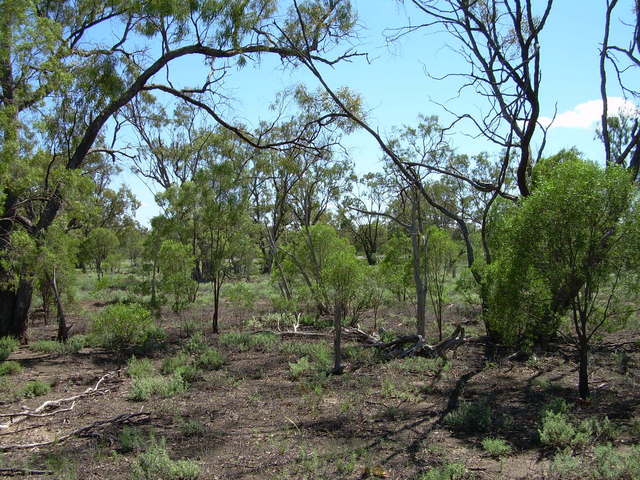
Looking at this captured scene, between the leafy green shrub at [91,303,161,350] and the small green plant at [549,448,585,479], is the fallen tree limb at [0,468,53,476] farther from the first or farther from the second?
the leafy green shrub at [91,303,161,350]

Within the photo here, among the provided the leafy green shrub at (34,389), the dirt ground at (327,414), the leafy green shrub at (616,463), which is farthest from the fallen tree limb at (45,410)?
the leafy green shrub at (616,463)

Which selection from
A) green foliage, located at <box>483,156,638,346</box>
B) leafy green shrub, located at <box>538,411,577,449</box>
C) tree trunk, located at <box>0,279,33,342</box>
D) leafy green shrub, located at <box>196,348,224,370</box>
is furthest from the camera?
tree trunk, located at <box>0,279,33,342</box>

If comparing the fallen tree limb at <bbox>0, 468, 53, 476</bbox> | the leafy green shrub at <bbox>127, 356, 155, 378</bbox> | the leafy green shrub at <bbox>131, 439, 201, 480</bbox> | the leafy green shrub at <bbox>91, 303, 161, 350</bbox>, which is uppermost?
the leafy green shrub at <bbox>91, 303, 161, 350</bbox>

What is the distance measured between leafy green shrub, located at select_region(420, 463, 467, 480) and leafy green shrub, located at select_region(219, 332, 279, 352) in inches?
279

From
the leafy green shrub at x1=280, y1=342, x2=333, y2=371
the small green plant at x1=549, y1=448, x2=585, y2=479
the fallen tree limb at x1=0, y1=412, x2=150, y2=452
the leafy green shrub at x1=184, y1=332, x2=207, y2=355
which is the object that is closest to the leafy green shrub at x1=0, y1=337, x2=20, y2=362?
the leafy green shrub at x1=184, y1=332, x2=207, y2=355

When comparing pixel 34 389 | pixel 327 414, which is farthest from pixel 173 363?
pixel 327 414

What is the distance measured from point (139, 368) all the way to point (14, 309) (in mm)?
4804

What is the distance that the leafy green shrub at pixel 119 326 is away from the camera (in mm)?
10359

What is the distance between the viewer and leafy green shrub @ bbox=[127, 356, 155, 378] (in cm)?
933

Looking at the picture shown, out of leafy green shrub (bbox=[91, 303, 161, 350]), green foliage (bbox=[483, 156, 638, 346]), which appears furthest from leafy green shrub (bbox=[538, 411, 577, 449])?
leafy green shrub (bbox=[91, 303, 161, 350])

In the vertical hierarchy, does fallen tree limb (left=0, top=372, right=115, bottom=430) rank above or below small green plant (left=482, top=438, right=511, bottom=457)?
below

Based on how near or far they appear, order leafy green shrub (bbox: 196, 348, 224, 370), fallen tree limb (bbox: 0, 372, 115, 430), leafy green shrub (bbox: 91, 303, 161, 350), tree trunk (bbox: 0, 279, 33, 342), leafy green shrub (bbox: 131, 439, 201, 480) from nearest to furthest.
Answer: leafy green shrub (bbox: 131, 439, 201, 480) → fallen tree limb (bbox: 0, 372, 115, 430) → leafy green shrub (bbox: 196, 348, 224, 370) → leafy green shrub (bbox: 91, 303, 161, 350) → tree trunk (bbox: 0, 279, 33, 342)

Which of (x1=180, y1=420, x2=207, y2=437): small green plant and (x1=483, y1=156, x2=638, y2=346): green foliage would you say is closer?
(x1=483, y1=156, x2=638, y2=346): green foliage

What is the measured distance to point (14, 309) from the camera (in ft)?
39.9
